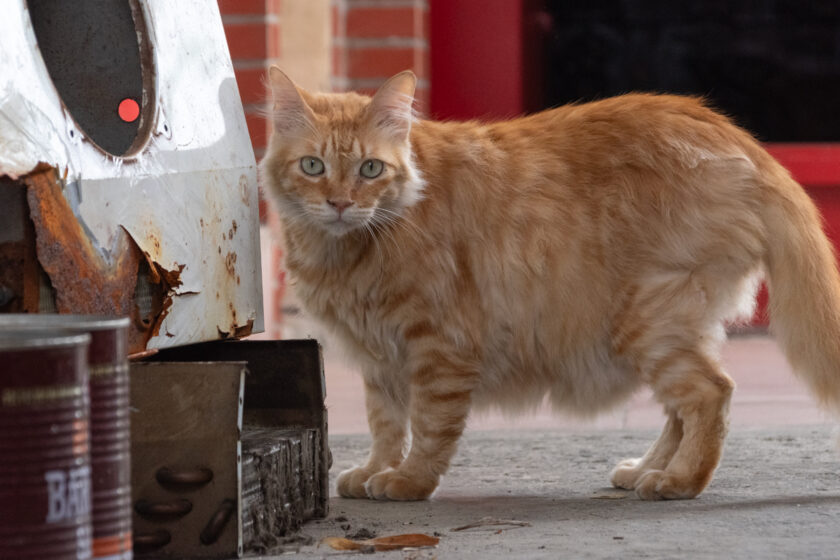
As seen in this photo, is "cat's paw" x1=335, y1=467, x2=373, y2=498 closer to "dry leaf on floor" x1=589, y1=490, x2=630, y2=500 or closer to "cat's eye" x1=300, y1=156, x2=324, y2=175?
"dry leaf on floor" x1=589, y1=490, x2=630, y2=500

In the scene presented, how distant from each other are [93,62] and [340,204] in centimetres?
54

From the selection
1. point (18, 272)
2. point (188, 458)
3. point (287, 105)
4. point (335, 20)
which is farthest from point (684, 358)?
point (335, 20)

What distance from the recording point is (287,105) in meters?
2.50

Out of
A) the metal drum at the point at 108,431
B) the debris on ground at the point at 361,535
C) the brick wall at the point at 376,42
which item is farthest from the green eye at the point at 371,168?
the brick wall at the point at 376,42

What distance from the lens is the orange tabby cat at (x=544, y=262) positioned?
2.43 metres

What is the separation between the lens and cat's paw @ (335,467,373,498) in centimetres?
251

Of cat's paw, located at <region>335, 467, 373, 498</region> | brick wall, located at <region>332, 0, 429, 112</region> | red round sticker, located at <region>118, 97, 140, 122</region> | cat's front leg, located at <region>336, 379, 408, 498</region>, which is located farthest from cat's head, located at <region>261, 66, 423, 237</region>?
brick wall, located at <region>332, 0, 429, 112</region>

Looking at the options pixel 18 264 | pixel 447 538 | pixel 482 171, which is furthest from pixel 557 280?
pixel 18 264

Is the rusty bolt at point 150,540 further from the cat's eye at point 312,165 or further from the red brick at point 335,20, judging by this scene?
the red brick at point 335,20

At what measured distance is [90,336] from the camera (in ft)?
4.77

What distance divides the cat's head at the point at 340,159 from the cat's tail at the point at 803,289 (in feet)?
2.39

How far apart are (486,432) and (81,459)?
2131mm

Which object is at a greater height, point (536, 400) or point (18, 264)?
point (18, 264)

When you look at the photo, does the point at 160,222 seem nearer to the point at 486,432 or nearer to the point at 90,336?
the point at 90,336
